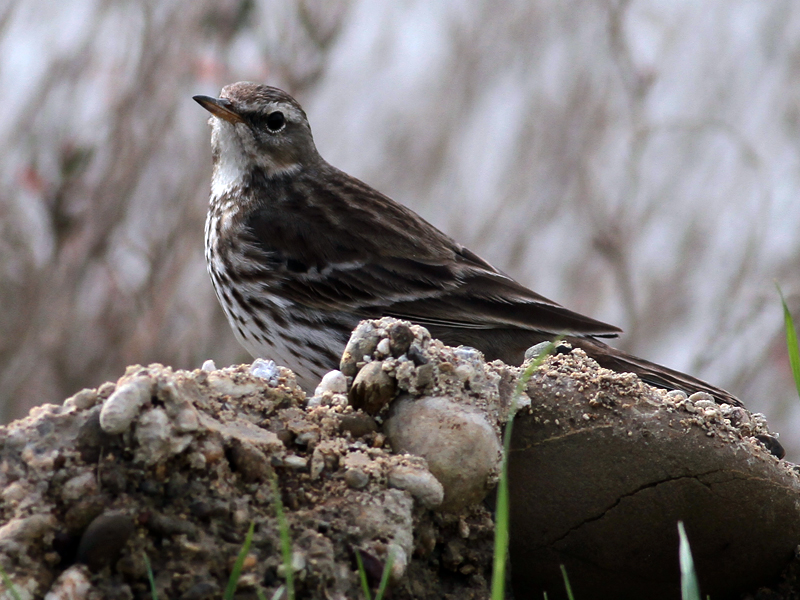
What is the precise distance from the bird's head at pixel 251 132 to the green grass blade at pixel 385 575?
300 cm

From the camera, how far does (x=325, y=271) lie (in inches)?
166

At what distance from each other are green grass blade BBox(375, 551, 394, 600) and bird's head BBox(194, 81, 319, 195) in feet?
9.83

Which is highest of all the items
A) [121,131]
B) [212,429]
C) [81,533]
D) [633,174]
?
[633,174]

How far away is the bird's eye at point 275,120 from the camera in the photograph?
4.73m

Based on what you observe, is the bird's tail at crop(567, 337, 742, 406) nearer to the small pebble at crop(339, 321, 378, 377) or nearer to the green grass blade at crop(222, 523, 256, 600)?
the small pebble at crop(339, 321, 378, 377)

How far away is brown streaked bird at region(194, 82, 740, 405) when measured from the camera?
13.1 feet

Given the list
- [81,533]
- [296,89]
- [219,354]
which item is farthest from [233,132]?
[81,533]

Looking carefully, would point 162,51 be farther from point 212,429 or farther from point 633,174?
point 212,429

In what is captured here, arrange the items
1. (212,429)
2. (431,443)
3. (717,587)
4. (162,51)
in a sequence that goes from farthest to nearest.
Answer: (162,51) < (717,587) < (431,443) < (212,429)

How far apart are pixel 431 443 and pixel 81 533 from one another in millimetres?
747

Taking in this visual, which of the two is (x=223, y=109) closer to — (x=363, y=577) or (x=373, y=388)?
(x=373, y=388)

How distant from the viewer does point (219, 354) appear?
23.3ft

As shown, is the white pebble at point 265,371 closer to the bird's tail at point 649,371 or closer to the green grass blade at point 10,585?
the green grass blade at point 10,585

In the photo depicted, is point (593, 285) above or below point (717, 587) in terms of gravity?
above
